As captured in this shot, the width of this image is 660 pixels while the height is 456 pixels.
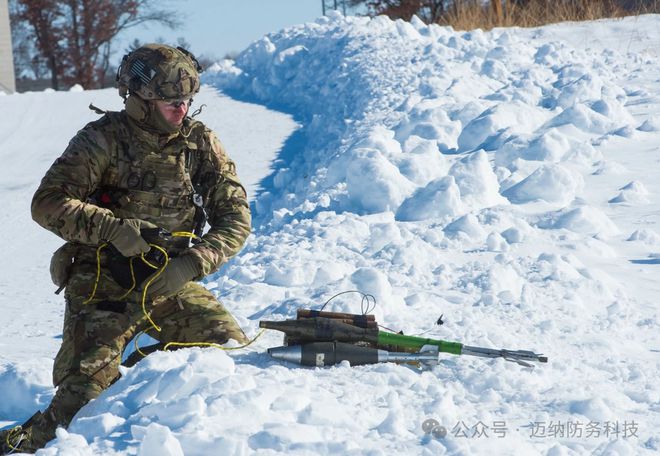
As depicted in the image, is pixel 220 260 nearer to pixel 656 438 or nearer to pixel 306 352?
pixel 306 352

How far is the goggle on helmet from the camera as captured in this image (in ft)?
13.9

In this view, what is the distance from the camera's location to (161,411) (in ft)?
10.5

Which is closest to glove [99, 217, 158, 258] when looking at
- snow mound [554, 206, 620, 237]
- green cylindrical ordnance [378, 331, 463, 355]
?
green cylindrical ordnance [378, 331, 463, 355]

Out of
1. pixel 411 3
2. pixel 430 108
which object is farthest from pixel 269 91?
pixel 411 3

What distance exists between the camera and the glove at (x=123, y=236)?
13.2 ft

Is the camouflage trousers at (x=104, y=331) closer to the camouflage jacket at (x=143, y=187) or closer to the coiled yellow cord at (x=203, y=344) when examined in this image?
the coiled yellow cord at (x=203, y=344)

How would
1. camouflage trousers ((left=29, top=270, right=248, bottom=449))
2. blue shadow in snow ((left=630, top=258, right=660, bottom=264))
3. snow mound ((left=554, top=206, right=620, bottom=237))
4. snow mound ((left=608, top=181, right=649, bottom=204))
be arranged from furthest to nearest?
snow mound ((left=608, top=181, right=649, bottom=204))
snow mound ((left=554, top=206, right=620, bottom=237))
blue shadow in snow ((left=630, top=258, right=660, bottom=264))
camouflage trousers ((left=29, top=270, right=248, bottom=449))

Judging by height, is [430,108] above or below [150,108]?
below

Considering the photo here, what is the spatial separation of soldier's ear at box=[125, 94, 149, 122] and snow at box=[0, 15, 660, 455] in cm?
101

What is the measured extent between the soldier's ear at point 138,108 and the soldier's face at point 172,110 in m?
0.05

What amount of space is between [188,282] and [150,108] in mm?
723
